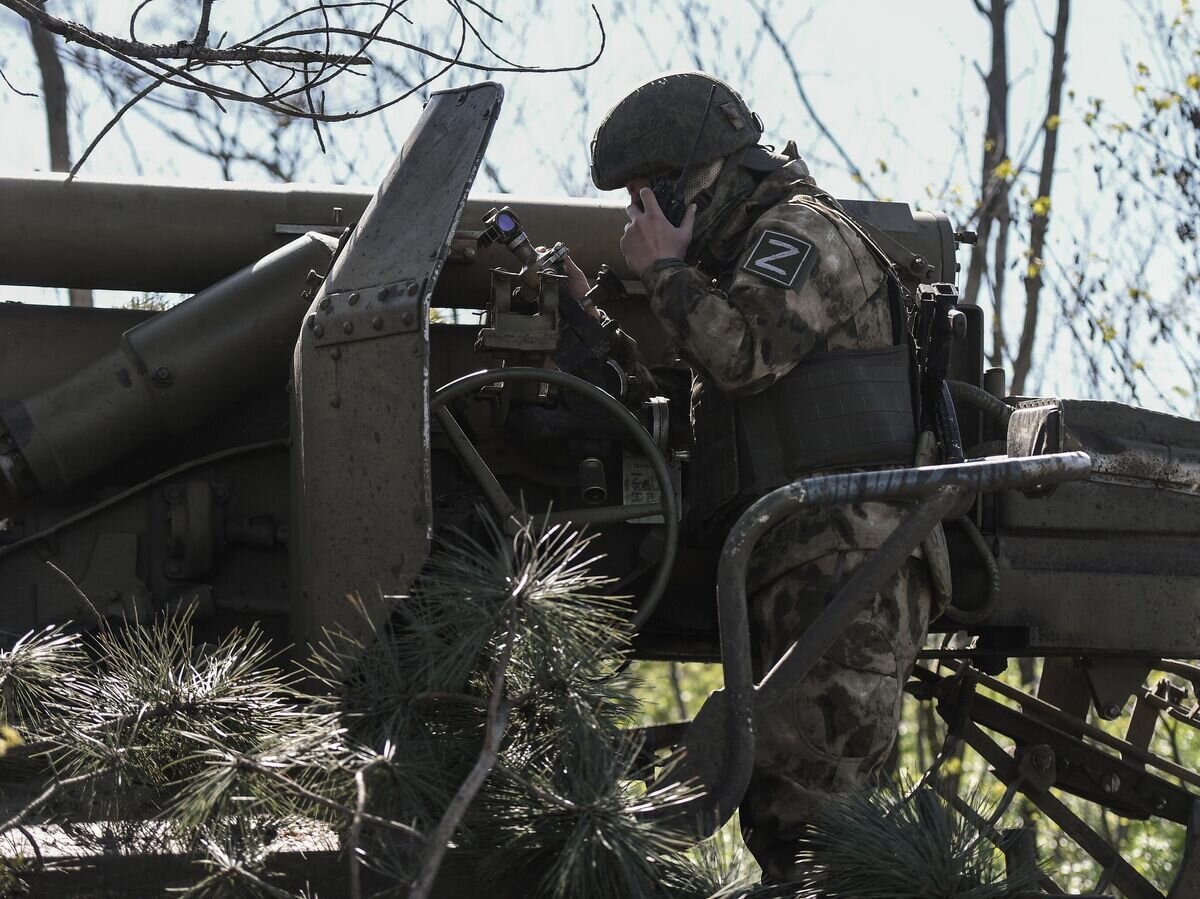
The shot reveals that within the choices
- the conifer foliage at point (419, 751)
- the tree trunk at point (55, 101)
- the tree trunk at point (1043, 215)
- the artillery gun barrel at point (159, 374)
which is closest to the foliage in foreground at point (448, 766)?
the conifer foliage at point (419, 751)

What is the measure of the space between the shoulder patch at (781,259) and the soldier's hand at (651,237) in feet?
0.72

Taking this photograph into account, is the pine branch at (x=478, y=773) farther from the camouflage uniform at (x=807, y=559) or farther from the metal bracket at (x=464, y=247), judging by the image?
the metal bracket at (x=464, y=247)

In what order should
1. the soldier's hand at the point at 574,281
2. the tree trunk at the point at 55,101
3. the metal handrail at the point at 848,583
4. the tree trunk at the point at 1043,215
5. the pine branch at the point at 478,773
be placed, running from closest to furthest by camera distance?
the pine branch at the point at 478,773, the metal handrail at the point at 848,583, the soldier's hand at the point at 574,281, the tree trunk at the point at 55,101, the tree trunk at the point at 1043,215

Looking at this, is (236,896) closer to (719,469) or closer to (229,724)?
(229,724)

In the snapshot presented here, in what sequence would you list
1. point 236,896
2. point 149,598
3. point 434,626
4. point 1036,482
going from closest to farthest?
1. point 236,896
2. point 434,626
3. point 1036,482
4. point 149,598

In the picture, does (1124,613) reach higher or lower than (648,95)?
lower

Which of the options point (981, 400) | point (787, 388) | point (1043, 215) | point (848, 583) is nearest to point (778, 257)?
point (787, 388)

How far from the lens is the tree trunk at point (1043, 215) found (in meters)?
12.0

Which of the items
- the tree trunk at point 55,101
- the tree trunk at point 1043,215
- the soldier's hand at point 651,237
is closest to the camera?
the soldier's hand at point 651,237

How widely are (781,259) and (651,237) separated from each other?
1.12 ft

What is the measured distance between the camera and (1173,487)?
171 inches

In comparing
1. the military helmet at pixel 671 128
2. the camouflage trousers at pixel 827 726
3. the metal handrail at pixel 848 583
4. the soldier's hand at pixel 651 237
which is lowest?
the camouflage trousers at pixel 827 726

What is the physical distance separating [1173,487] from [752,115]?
1.53m

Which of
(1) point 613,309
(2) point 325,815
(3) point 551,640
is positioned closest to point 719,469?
(1) point 613,309
